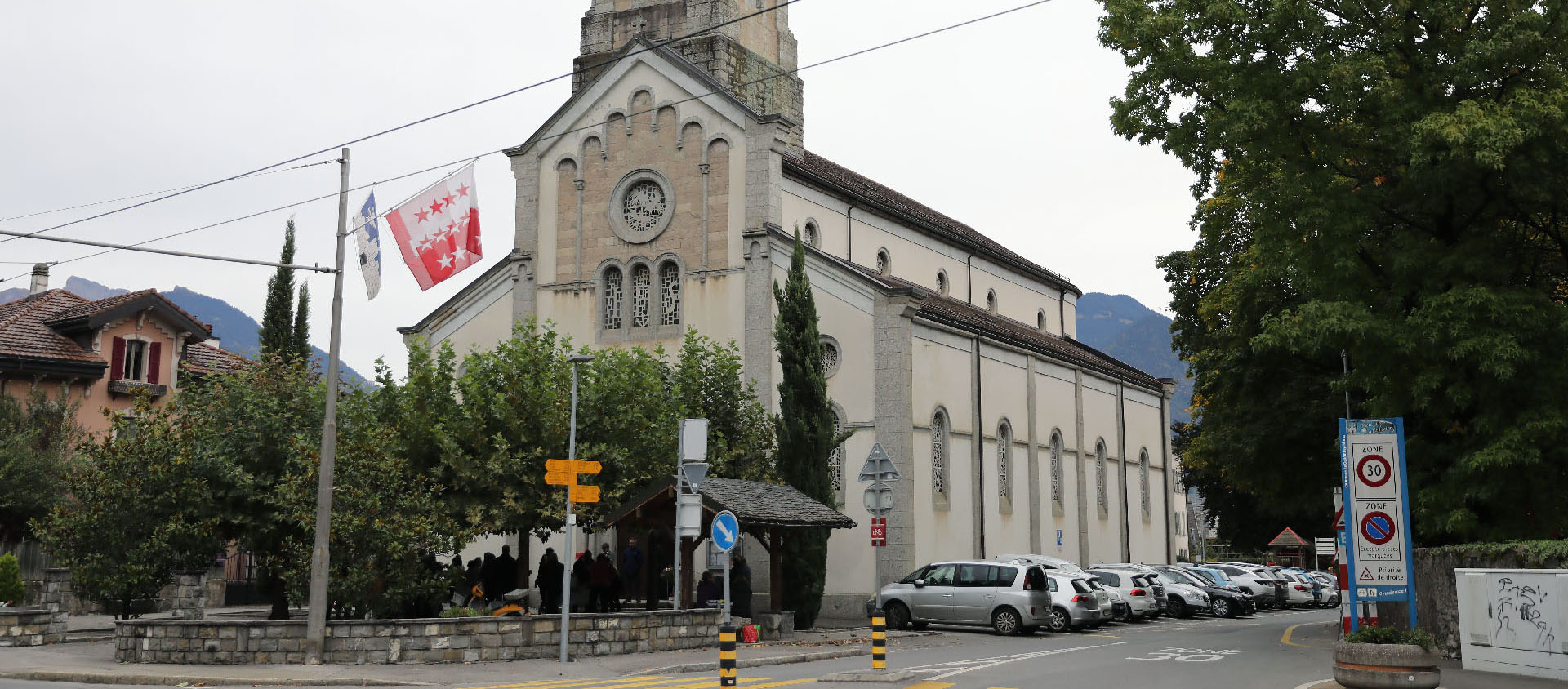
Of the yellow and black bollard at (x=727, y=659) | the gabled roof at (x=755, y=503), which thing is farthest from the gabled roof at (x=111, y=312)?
the yellow and black bollard at (x=727, y=659)

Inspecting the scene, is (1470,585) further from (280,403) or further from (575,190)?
(575,190)

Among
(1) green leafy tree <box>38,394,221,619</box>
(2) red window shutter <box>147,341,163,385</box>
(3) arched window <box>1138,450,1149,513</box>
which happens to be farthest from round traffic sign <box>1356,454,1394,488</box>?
(2) red window shutter <box>147,341,163,385</box>

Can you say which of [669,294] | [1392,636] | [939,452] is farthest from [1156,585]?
[1392,636]

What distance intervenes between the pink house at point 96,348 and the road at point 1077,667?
22.8 metres

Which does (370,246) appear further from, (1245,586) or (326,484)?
(1245,586)

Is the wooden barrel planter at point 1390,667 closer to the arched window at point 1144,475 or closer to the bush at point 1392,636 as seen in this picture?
the bush at point 1392,636

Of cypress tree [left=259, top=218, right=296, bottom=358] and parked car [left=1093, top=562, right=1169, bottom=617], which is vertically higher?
cypress tree [left=259, top=218, right=296, bottom=358]

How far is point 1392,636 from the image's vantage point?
1623cm

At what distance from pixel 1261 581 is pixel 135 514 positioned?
111 ft

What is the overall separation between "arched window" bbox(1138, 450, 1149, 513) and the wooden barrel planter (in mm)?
36040

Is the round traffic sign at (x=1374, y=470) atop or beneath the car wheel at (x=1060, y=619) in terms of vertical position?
atop

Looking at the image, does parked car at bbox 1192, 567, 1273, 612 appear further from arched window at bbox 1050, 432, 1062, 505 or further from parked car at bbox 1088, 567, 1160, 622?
parked car at bbox 1088, 567, 1160, 622

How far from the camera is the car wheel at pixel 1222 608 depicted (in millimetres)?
40000

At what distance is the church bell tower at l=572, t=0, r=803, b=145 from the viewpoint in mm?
40562
